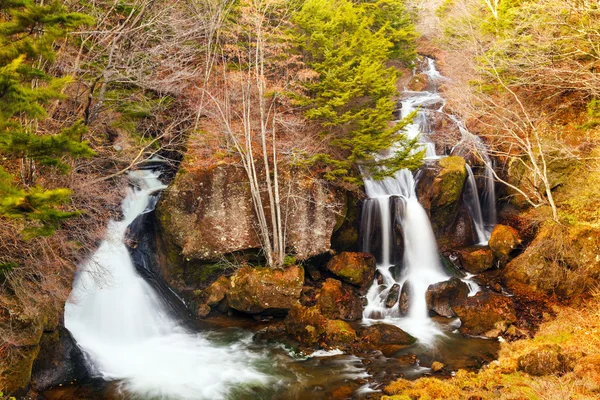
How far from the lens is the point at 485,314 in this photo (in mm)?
11227

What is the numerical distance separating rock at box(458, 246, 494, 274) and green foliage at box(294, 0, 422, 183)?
13.5 ft

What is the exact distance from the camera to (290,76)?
1444 centimetres

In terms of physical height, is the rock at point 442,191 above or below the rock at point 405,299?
above

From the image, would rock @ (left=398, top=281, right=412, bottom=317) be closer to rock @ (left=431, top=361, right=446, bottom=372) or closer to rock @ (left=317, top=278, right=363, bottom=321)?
rock @ (left=317, top=278, right=363, bottom=321)

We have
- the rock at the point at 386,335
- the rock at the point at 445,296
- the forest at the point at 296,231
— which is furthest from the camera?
the rock at the point at 445,296

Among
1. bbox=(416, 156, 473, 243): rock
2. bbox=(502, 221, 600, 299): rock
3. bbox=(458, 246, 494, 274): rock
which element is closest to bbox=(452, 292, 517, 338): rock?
bbox=(502, 221, 600, 299): rock

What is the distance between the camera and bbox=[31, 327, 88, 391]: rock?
8.44 meters

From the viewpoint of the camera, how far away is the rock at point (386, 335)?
10.6 meters

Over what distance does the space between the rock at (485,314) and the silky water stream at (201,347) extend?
39 centimetres

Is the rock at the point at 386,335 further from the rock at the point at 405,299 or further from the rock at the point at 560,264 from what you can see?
the rock at the point at 560,264

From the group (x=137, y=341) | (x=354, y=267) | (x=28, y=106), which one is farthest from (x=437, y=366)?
(x=28, y=106)

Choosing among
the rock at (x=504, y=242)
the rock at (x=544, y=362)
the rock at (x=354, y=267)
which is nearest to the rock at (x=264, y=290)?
the rock at (x=354, y=267)

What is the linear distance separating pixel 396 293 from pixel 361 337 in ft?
8.95

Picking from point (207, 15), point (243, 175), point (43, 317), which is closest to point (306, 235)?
point (243, 175)
